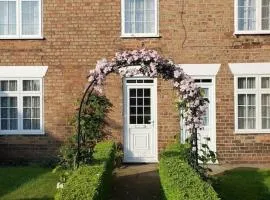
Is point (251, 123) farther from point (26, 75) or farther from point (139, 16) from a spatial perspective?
point (26, 75)

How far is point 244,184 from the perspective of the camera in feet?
41.8

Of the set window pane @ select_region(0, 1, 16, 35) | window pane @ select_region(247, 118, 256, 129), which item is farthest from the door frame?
window pane @ select_region(0, 1, 16, 35)

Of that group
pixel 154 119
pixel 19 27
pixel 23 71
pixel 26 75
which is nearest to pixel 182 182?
pixel 154 119

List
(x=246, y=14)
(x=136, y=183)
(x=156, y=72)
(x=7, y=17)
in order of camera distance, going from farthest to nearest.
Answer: (x=7, y=17), (x=246, y=14), (x=136, y=183), (x=156, y=72)

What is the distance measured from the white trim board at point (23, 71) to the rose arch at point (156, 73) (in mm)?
5396

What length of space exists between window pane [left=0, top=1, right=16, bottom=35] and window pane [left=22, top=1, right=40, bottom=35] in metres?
0.32

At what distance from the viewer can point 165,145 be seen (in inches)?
632

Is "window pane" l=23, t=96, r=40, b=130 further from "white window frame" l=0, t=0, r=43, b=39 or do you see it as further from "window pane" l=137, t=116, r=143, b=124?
"window pane" l=137, t=116, r=143, b=124

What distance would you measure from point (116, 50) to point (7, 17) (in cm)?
366

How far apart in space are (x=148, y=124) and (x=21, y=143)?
4024 millimetres

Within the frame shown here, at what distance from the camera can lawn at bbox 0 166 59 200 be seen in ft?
37.3

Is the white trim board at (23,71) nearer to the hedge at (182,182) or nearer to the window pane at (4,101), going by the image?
the window pane at (4,101)

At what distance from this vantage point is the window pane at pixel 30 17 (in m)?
16.4

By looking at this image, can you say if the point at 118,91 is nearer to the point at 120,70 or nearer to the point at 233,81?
the point at 233,81
